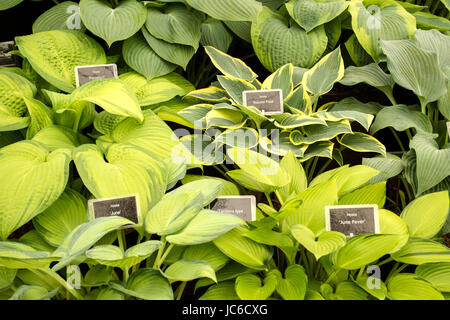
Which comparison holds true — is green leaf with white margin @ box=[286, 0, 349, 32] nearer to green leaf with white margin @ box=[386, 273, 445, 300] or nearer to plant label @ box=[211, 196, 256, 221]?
plant label @ box=[211, 196, 256, 221]

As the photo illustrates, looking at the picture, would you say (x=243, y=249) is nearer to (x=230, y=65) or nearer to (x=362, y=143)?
(x=362, y=143)

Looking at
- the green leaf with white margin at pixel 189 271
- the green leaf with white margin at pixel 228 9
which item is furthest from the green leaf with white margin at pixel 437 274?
the green leaf with white margin at pixel 228 9

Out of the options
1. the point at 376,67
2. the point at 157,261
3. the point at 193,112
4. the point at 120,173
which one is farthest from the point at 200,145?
the point at 376,67

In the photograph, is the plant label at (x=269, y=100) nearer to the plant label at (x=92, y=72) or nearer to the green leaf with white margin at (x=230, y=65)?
the green leaf with white margin at (x=230, y=65)

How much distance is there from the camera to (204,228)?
104cm

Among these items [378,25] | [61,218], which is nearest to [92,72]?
[61,218]

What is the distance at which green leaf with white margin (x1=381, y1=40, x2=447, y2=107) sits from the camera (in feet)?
4.73

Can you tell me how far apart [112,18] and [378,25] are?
0.98 meters

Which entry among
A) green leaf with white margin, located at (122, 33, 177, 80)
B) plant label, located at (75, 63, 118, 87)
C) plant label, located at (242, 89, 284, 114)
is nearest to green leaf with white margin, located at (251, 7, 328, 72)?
plant label, located at (242, 89, 284, 114)

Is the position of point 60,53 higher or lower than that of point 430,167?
higher

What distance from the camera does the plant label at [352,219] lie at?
1122mm

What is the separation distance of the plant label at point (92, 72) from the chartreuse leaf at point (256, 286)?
2.93ft

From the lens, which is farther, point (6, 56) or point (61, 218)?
point (6, 56)
